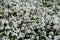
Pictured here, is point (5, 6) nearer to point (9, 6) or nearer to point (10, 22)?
point (9, 6)

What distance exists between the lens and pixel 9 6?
10688mm

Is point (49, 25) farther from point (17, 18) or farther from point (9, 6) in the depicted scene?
point (9, 6)

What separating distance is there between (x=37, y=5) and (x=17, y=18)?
1872 mm

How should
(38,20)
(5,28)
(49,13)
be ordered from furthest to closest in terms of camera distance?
(49,13), (38,20), (5,28)

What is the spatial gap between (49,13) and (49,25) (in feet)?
3.74

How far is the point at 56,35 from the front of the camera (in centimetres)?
905

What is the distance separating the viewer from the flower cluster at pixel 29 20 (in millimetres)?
8812

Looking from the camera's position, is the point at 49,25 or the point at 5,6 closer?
the point at 49,25

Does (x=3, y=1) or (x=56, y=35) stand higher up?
(x=3, y=1)

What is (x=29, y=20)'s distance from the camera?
966 cm

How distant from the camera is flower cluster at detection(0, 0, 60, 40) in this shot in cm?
881

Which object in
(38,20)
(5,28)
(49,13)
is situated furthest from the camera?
(49,13)

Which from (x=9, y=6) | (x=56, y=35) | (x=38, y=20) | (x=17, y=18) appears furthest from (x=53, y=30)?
(x=9, y=6)

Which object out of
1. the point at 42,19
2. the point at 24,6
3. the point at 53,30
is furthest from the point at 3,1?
the point at 53,30
